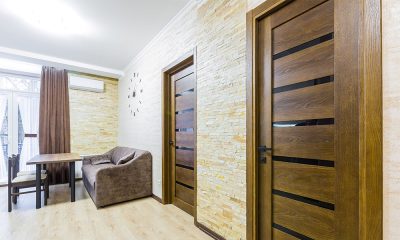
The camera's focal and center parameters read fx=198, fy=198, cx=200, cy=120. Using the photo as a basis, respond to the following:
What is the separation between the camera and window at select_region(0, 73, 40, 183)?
4.43m

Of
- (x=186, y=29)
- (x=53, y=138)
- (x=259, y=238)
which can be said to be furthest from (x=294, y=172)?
(x=53, y=138)

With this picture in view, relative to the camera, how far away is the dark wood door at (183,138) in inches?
112

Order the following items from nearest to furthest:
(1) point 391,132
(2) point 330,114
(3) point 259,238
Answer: (1) point 391,132
(2) point 330,114
(3) point 259,238

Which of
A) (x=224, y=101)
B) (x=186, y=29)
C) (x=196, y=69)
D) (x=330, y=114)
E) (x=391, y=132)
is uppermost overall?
(x=186, y=29)

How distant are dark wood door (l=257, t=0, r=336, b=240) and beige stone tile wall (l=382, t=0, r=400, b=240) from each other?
265 mm

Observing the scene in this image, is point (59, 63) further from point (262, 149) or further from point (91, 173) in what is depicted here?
point (262, 149)

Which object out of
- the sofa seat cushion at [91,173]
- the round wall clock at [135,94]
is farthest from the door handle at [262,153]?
the round wall clock at [135,94]

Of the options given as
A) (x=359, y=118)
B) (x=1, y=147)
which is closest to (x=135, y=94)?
(x=1, y=147)

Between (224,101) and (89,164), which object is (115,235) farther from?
(89,164)

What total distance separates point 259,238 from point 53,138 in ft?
16.1

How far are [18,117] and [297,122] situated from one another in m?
5.79

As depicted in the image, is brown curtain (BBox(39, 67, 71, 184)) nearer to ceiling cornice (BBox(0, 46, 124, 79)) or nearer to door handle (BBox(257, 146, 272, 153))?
ceiling cornice (BBox(0, 46, 124, 79))

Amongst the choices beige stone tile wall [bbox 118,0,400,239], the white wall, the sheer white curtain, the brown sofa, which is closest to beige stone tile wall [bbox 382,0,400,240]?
beige stone tile wall [bbox 118,0,400,239]

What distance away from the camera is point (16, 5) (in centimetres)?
259
